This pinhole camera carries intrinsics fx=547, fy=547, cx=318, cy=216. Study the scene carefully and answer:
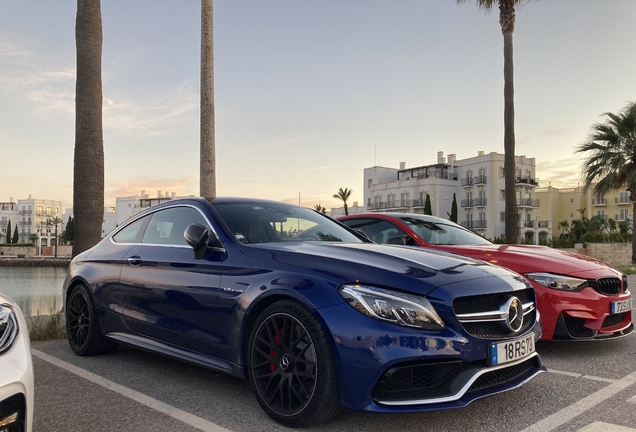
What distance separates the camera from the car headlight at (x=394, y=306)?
9.48 feet

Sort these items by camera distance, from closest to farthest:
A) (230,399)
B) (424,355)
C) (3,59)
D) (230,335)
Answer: (424,355) < (230,335) < (230,399) < (3,59)

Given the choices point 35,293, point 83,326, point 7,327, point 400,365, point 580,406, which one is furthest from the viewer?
point 35,293

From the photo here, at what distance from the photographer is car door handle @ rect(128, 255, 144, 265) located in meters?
4.41

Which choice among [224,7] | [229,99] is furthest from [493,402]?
[229,99]

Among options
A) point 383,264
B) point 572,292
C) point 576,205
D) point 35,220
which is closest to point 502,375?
point 383,264

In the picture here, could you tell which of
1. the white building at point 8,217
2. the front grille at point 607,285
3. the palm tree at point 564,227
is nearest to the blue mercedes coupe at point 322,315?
the front grille at point 607,285

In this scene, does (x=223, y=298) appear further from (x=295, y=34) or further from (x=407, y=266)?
(x=295, y=34)

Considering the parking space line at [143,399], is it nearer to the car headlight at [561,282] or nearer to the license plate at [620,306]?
the car headlight at [561,282]

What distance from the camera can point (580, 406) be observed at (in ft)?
11.7

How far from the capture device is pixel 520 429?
312 cm

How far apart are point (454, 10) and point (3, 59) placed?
13.7 m

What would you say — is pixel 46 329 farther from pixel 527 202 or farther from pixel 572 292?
pixel 527 202

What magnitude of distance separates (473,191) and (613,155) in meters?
52.3

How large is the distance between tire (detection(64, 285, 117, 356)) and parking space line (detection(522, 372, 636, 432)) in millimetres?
3601
